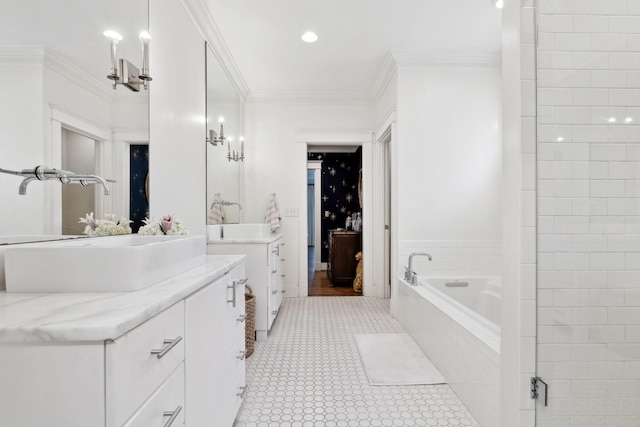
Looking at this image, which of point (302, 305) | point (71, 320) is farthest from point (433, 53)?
point (71, 320)

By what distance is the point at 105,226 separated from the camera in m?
1.35

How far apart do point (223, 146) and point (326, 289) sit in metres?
2.48

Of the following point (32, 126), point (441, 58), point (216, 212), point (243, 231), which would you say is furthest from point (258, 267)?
point (441, 58)

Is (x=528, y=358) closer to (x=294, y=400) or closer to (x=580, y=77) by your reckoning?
(x=580, y=77)

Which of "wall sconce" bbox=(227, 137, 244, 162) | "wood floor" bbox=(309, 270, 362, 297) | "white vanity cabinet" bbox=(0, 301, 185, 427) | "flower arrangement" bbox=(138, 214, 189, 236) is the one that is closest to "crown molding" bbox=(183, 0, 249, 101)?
"wall sconce" bbox=(227, 137, 244, 162)

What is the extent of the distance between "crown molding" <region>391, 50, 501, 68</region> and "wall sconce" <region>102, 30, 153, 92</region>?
2164 millimetres

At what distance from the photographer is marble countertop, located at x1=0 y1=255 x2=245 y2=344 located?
582 millimetres

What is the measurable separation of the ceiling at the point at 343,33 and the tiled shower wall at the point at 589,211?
60.2 inches

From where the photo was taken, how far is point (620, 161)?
3.45ft

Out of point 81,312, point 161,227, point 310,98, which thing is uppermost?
point 310,98

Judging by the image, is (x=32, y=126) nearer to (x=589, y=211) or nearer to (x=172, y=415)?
(x=172, y=415)

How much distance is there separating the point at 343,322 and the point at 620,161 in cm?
248

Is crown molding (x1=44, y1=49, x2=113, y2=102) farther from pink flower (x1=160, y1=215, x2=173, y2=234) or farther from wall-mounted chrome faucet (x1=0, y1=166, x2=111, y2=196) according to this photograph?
pink flower (x1=160, y1=215, x2=173, y2=234)

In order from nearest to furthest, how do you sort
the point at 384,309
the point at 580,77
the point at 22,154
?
the point at 22,154 → the point at 580,77 → the point at 384,309
